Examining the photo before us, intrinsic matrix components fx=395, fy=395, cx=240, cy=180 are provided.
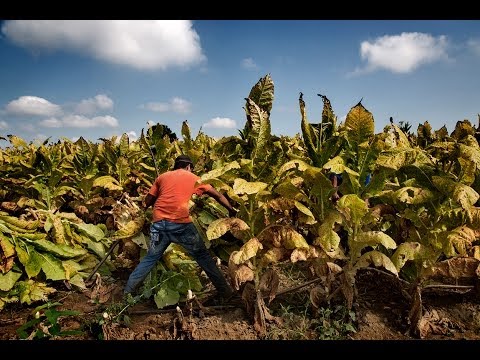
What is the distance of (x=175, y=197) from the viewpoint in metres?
3.87

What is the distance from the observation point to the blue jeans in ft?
12.7

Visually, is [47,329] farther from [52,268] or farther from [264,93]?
[264,93]

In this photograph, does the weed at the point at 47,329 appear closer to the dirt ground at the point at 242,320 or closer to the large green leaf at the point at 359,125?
the dirt ground at the point at 242,320

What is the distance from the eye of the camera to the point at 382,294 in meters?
4.02

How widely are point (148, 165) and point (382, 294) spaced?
12.6 ft

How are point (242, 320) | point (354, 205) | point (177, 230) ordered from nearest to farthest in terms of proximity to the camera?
point (354, 205) → point (242, 320) → point (177, 230)

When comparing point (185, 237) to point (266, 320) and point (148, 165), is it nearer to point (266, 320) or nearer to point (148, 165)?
point (266, 320)

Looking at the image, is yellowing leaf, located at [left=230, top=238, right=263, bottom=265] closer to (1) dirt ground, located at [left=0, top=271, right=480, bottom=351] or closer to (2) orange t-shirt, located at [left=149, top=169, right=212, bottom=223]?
(1) dirt ground, located at [left=0, top=271, right=480, bottom=351]

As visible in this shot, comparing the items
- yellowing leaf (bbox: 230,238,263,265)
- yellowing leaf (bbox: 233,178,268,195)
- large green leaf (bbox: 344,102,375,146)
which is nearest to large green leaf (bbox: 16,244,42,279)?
yellowing leaf (bbox: 230,238,263,265)

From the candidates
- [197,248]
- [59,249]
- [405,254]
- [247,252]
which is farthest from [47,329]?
[405,254]

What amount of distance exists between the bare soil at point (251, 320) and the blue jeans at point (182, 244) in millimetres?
274

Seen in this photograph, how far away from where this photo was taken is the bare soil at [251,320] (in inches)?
134

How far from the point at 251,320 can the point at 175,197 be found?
1354 millimetres

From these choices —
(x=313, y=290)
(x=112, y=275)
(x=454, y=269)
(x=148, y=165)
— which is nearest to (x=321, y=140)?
(x=313, y=290)
